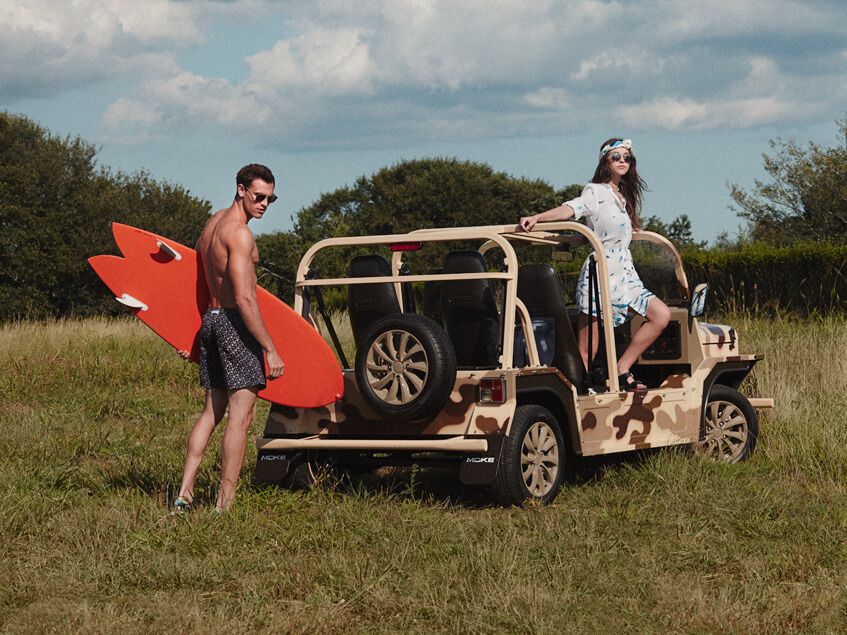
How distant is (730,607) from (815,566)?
881 mm

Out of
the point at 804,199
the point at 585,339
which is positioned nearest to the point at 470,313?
the point at 585,339

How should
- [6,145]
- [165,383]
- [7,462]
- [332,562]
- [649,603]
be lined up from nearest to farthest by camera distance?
[649,603], [332,562], [7,462], [165,383], [6,145]

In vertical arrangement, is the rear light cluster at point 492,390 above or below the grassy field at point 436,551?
above

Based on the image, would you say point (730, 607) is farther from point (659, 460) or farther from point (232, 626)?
point (659, 460)

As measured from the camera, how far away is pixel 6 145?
48.8 metres

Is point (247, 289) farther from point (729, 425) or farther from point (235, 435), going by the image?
point (729, 425)

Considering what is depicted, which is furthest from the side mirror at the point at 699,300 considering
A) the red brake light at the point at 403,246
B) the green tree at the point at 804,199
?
the green tree at the point at 804,199

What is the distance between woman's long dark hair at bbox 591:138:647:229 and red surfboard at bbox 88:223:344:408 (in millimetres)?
2579

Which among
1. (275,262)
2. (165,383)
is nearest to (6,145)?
(275,262)

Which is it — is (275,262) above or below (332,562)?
above

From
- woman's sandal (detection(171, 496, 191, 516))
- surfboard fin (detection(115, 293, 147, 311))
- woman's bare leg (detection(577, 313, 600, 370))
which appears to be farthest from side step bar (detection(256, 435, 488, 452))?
woman's bare leg (detection(577, 313, 600, 370))

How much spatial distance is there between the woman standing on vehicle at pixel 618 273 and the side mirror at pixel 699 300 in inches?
→ 10.3

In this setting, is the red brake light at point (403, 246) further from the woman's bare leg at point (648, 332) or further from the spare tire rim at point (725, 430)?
the spare tire rim at point (725, 430)

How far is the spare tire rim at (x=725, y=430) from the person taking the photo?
7.85 meters
